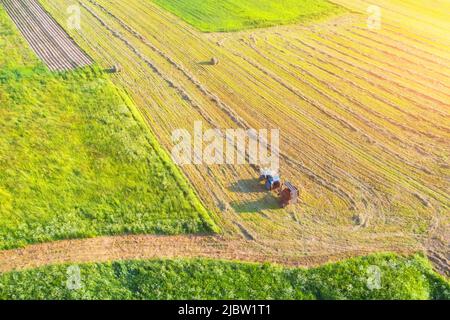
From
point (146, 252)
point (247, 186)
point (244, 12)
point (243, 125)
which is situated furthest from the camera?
point (244, 12)

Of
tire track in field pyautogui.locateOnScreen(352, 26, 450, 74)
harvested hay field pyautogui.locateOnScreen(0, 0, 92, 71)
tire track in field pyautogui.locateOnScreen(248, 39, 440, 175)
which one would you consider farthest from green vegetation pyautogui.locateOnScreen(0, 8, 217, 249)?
tire track in field pyautogui.locateOnScreen(352, 26, 450, 74)

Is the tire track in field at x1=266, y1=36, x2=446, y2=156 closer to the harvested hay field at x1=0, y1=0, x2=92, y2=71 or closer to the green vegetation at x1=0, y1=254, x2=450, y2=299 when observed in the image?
the green vegetation at x1=0, y1=254, x2=450, y2=299

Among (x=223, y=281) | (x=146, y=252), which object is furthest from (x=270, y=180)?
(x=146, y=252)

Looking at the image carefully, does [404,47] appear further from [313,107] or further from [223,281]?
[223,281]

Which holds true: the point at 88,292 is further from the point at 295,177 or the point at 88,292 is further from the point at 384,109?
the point at 384,109

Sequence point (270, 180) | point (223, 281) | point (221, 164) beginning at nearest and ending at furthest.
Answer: point (223, 281) → point (270, 180) → point (221, 164)

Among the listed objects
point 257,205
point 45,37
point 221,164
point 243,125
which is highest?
point 45,37

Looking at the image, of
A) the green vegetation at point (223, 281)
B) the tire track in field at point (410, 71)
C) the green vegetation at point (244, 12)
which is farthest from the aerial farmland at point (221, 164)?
the green vegetation at point (244, 12)
